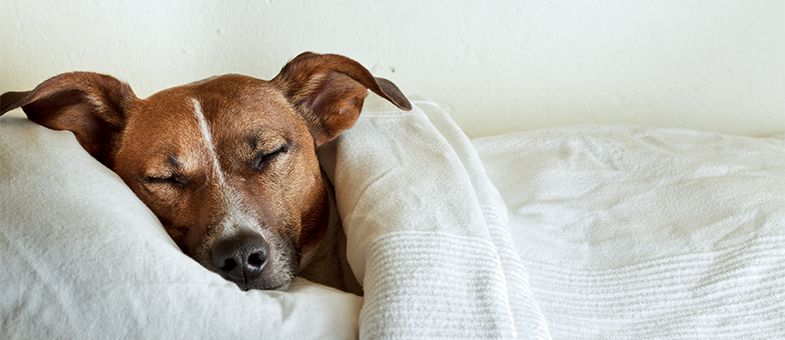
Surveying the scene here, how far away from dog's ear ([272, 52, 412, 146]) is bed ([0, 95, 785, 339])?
0.17ft

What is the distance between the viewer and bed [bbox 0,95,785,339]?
942mm

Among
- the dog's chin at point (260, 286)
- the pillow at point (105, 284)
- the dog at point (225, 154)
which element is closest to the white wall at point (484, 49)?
the dog at point (225, 154)

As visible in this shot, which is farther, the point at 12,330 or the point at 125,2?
the point at 125,2

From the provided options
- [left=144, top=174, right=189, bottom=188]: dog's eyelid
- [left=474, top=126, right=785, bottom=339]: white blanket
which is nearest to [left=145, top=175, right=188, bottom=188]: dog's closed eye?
[left=144, top=174, right=189, bottom=188]: dog's eyelid

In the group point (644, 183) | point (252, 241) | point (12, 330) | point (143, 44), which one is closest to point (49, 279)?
point (12, 330)

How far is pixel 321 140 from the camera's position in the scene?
1660mm

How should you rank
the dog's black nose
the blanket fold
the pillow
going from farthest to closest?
the dog's black nose, the blanket fold, the pillow

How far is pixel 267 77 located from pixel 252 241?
1211 mm

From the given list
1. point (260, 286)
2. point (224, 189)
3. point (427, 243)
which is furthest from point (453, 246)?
point (224, 189)

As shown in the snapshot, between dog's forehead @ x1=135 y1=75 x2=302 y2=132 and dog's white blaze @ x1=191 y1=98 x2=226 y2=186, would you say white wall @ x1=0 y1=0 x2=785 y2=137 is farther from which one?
dog's white blaze @ x1=191 y1=98 x2=226 y2=186

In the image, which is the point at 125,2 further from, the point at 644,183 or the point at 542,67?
the point at 644,183

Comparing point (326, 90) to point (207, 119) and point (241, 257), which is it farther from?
point (241, 257)

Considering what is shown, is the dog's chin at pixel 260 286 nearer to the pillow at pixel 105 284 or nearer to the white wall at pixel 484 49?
the pillow at pixel 105 284

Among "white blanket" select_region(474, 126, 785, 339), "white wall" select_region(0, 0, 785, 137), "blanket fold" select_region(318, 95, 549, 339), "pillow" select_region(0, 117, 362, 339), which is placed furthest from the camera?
"white wall" select_region(0, 0, 785, 137)
